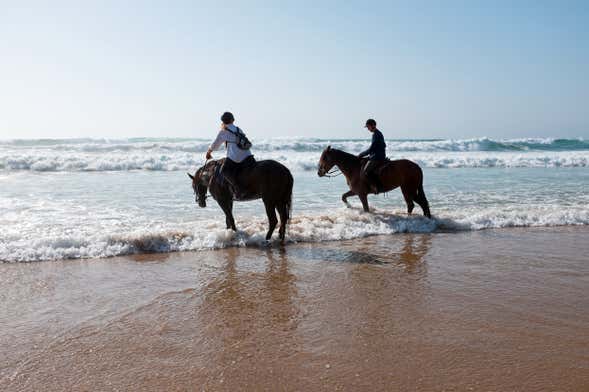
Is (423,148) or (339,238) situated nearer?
(339,238)

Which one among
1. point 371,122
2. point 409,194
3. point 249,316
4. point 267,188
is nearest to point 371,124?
point 371,122

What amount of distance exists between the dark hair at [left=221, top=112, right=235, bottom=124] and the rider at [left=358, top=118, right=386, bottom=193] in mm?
3143

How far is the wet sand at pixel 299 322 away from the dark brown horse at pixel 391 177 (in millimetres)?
3009

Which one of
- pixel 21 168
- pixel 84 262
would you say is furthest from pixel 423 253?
pixel 21 168

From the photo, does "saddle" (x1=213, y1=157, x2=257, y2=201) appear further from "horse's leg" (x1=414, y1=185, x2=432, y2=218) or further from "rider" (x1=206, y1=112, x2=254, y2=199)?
"horse's leg" (x1=414, y1=185, x2=432, y2=218)

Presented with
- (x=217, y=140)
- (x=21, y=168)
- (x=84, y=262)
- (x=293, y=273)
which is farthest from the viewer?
(x=21, y=168)

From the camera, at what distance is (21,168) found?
855 inches

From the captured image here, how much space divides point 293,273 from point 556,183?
13.3 metres

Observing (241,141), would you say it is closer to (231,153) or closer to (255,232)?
(231,153)

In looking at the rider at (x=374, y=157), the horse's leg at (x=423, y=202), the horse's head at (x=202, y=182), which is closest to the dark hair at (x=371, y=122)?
the rider at (x=374, y=157)

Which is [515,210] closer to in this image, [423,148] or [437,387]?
[437,387]

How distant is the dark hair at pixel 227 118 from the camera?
7.05 meters

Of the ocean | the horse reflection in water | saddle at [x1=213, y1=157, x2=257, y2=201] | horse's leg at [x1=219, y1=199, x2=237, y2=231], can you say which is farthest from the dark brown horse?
the horse reflection in water

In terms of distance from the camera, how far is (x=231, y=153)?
7199mm
